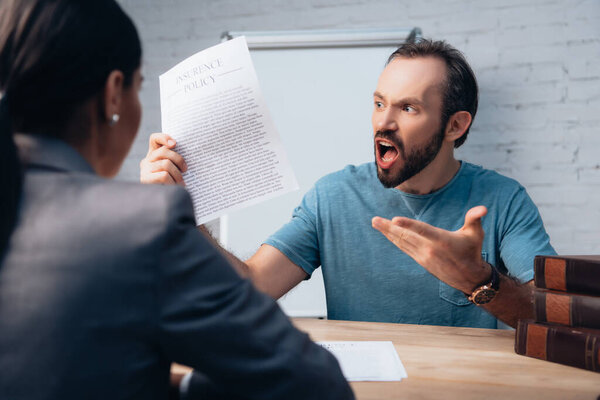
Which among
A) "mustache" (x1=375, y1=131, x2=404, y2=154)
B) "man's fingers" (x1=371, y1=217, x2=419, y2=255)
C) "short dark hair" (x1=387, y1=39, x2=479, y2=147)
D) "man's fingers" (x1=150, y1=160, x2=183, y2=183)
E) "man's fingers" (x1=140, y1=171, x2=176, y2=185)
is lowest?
"man's fingers" (x1=371, y1=217, x2=419, y2=255)

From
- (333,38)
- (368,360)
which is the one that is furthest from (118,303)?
(333,38)

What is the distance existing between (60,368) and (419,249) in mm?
716

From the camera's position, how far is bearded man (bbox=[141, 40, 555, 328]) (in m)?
1.29

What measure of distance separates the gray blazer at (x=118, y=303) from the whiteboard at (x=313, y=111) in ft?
5.54

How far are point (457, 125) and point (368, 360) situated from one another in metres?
0.92

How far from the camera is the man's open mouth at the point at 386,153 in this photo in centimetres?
137

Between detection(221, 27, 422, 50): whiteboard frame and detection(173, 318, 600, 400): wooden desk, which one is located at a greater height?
detection(221, 27, 422, 50): whiteboard frame

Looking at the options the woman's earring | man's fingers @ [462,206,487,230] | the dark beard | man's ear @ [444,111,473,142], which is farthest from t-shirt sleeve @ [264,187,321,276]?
the woman's earring

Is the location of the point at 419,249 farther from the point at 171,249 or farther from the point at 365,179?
the point at 171,249

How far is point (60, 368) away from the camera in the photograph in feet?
1.26

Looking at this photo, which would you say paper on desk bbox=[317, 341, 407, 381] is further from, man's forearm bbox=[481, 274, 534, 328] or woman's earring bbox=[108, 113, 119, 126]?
woman's earring bbox=[108, 113, 119, 126]

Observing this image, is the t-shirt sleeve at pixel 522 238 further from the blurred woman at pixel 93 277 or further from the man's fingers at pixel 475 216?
the blurred woman at pixel 93 277

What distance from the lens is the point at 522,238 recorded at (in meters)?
1.24

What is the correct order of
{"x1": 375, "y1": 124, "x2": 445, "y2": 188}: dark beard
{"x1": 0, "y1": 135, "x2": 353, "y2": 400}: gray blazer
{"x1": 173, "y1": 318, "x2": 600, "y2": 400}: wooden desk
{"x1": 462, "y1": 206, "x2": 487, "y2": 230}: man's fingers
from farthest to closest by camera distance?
{"x1": 375, "y1": 124, "x2": 445, "y2": 188}: dark beard < {"x1": 462, "y1": 206, "x2": 487, "y2": 230}: man's fingers < {"x1": 173, "y1": 318, "x2": 600, "y2": 400}: wooden desk < {"x1": 0, "y1": 135, "x2": 353, "y2": 400}: gray blazer
